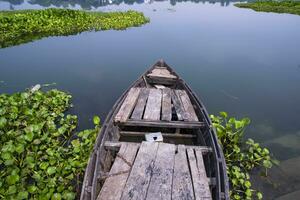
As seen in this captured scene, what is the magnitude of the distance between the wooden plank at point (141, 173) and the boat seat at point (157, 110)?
2.88 ft

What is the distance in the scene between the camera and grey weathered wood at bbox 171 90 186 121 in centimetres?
562

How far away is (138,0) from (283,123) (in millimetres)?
59814

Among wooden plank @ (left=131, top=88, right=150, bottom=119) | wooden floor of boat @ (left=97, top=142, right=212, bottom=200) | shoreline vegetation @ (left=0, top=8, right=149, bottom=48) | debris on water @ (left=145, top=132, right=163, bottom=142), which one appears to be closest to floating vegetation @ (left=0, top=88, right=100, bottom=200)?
wooden floor of boat @ (left=97, top=142, right=212, bottom=200)

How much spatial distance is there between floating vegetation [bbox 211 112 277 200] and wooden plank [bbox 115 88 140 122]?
219cm

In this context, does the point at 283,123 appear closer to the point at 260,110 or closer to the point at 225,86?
the point at 260,110

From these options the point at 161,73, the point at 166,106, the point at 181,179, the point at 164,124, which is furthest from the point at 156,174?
the point at 161,73

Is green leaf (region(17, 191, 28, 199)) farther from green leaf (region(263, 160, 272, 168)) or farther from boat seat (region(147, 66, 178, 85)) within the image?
boat seat (region(147, 66, 178, 85))

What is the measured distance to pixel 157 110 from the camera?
19.3 feet

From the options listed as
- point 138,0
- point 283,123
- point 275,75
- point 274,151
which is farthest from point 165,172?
point 138,0

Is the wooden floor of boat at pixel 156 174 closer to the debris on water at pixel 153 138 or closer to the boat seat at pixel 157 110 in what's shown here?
the debris on water at pixel 153 138

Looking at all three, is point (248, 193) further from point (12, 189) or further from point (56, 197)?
point (12, 189)

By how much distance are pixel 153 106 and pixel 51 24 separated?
48.1ft

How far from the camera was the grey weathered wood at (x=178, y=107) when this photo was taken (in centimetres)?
562

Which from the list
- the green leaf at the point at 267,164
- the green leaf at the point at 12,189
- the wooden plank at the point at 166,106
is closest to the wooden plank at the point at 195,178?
the wooden plank at the point at 166,106
